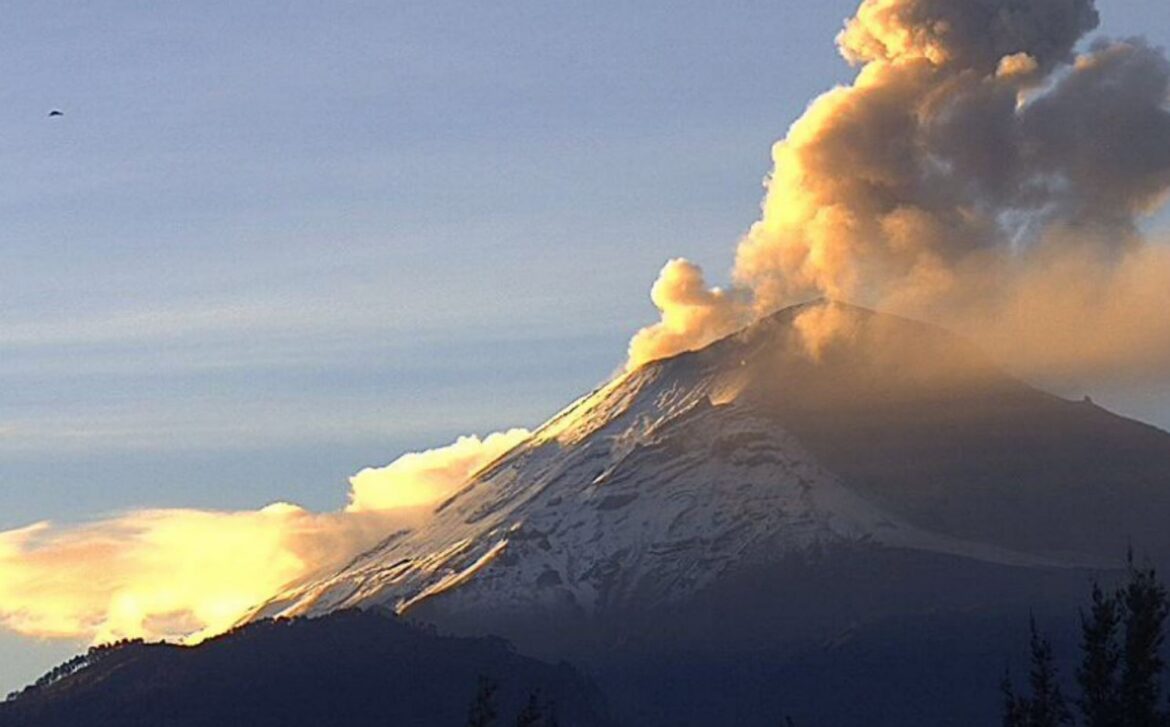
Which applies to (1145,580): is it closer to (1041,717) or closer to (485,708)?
(1041,717)

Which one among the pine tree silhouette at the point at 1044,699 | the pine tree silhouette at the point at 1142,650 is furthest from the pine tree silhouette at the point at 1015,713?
the pine tree silhouette at the point at 1142,650

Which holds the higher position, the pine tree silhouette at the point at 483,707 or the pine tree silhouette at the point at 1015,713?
the pine tree silhouette at the point at 483,707

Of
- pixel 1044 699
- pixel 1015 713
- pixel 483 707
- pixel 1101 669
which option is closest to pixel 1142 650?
pixel 1101 669

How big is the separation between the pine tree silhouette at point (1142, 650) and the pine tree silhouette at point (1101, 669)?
0.92 ft

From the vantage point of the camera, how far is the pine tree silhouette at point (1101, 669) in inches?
2798

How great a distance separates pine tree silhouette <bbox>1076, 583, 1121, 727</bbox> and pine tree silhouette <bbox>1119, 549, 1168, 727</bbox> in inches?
11.1

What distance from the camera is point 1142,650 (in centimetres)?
7275

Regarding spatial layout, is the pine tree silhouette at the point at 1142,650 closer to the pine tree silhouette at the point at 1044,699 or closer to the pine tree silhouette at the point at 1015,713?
the pine tree silhouette at the point at 1044,699

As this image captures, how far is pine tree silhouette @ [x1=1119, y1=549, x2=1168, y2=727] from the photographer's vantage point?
70.6 m

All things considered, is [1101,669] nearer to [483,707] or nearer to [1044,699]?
[1044,699]

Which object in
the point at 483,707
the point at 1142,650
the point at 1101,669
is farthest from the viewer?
the point at 483,707

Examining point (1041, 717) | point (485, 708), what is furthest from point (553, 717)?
point (1041, 717)

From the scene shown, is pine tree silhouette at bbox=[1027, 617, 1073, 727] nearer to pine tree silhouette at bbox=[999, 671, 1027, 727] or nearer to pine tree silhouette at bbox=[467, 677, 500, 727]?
pine tree silhouette at bbox=[999, 671, 1027, 727]

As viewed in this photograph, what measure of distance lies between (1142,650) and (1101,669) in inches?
49.2
